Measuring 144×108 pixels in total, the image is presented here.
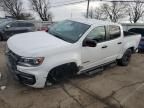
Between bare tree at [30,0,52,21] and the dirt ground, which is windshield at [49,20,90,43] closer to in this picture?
the dirt ground

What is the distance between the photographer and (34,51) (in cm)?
486

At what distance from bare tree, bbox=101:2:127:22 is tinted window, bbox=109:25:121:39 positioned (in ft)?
195

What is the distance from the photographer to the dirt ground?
4.89 metres

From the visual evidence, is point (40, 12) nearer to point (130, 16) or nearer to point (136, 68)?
point (130, 16)

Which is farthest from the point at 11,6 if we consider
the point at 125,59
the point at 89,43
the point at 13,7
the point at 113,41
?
the point at 89,43

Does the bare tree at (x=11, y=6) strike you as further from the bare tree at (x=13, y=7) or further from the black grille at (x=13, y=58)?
the black grille at (x=13, y=58)

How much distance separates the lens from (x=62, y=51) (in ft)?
17.1

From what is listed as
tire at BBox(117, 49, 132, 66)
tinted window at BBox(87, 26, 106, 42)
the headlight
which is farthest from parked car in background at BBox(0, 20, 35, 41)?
the headlight

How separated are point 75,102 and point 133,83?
2337 millimetres

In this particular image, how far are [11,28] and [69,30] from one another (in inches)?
406

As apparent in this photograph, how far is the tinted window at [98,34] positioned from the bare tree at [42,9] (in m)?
57.5

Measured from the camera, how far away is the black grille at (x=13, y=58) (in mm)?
4977

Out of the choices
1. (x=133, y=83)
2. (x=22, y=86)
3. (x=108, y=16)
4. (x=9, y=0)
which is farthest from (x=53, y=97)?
(x=108, y=16)

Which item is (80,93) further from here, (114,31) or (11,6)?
(11,6)
